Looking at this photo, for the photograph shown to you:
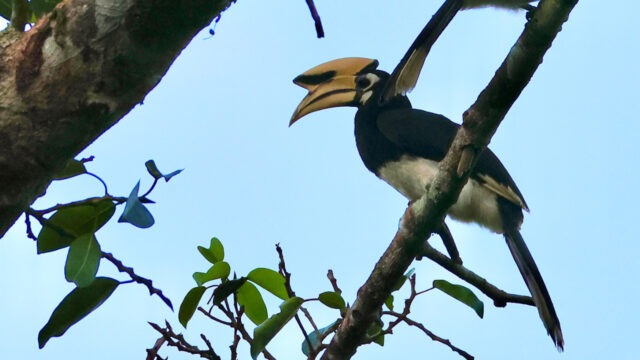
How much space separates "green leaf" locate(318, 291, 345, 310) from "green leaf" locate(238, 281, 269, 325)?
0.47 feet

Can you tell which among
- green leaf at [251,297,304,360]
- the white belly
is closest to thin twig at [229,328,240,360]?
green leaf at [251,297,304,360]

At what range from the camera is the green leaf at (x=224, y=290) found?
1815 millimetres

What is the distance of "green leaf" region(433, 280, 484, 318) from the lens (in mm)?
2006

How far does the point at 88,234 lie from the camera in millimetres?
1642

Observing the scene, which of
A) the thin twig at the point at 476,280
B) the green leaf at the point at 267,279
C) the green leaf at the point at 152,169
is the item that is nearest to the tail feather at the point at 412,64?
the thin twig at the point at 476,280

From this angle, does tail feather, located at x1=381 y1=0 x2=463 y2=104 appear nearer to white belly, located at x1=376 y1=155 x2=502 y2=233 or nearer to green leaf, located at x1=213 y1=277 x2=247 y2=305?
white belly, located at x1=376 y1=155 x2=502 y2=233

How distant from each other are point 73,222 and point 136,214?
164mm

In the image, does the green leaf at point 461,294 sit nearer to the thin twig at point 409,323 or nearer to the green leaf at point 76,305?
the thin twig at point 409,323

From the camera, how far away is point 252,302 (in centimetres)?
194

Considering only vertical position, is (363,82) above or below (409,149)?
above

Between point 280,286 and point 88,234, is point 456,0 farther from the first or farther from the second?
point 88,234

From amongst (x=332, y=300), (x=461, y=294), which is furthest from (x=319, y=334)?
(x=461, y=294)

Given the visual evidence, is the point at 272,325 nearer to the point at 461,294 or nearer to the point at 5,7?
the point at 461,294

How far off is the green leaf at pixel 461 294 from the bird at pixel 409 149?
0.76m
